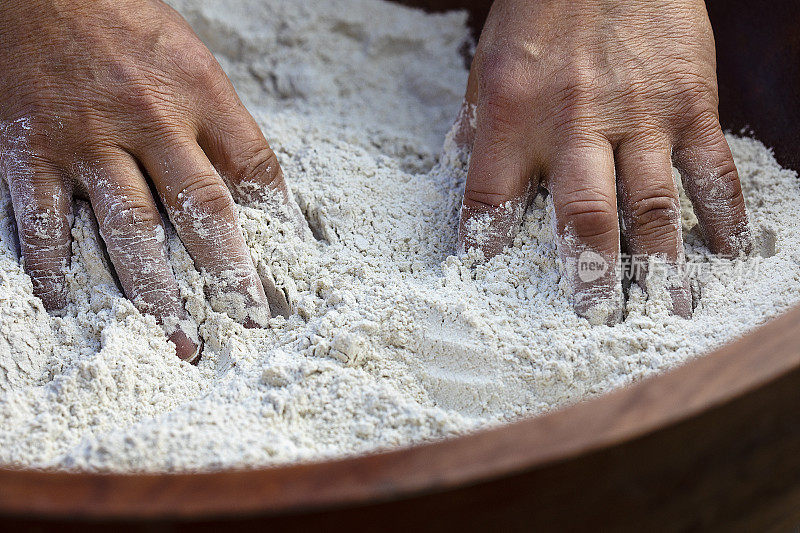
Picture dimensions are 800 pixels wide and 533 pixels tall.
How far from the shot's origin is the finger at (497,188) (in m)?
0.75

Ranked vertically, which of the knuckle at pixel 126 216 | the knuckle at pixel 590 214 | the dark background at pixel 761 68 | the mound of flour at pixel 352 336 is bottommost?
the mound of flour at pixel 352 336

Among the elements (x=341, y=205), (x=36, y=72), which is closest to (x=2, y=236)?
(x=36, y=72)

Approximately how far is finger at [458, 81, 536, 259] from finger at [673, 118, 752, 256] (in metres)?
0.19

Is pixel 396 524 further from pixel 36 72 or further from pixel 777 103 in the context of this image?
pixel 777 103

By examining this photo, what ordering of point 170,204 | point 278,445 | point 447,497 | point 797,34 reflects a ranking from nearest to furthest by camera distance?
1. point 447,497
2. point 278,445
3. point 170,204
4. point 797,34

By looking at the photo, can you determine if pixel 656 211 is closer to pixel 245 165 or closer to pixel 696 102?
pixel 696 102

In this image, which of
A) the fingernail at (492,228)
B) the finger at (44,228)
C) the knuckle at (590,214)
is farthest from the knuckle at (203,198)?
the knuckle at (590,214)

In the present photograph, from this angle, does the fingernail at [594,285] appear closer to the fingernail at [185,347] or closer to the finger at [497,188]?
the finger at [497,188]

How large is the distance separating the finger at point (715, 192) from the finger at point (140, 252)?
1.89 feet

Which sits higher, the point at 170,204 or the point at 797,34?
the point at 797,34

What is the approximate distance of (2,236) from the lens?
2.41 ft

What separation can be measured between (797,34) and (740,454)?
72 cm

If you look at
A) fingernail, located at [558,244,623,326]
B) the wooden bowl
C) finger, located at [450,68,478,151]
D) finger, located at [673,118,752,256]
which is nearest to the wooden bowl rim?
the wooden bowl

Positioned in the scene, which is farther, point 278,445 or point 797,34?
point 797,34
